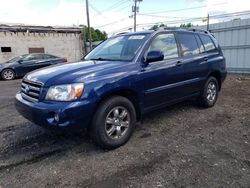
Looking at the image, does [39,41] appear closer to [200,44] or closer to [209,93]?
[200,44]

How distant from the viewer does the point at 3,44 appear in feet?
61.0

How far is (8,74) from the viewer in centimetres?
1346

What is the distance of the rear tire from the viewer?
565 centimetres

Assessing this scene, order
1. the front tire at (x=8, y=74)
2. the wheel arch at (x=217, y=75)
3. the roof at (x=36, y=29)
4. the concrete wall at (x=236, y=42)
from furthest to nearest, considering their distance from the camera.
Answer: the roof at (x=36, y=29), the front tire at (x=8, y=74), the concrete wall at (x=236, y=42), the wheel arch at (x=217, y=75)

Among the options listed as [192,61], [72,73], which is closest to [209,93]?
[192,61]

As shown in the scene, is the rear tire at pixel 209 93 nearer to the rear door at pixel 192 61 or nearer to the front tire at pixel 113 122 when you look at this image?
the rear door at pixel 192 61

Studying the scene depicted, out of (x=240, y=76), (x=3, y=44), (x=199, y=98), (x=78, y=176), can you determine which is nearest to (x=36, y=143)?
(x=78, y=176)

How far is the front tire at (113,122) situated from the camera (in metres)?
3.55

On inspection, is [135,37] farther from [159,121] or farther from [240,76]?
[240,76]

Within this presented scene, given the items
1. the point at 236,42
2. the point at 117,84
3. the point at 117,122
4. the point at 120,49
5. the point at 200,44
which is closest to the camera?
the point at 117,84

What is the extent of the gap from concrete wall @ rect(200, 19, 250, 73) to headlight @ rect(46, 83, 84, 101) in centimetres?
980

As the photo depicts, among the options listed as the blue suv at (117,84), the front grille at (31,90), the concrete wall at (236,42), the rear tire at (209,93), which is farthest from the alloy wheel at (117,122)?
the concrete wall at (236,42)

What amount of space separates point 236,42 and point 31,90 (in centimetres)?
1029

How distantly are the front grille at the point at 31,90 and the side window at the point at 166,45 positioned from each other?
6.46ft
